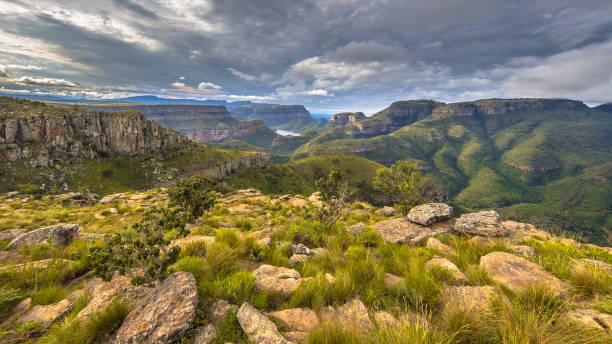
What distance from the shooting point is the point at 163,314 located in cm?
361

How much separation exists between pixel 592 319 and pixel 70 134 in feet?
429

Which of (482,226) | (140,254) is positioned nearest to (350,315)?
(140,254)

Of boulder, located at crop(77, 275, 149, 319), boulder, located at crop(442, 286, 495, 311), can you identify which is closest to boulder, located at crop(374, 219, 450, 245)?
boulder, located at crop(442, 286, 495, 311)

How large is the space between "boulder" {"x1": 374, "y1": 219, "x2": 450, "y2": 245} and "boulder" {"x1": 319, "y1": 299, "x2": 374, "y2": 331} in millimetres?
5323

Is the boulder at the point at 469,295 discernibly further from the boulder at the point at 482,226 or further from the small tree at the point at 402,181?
the small tree at the point at 402,181

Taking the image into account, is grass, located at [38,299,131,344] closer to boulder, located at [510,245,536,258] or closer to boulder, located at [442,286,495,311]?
boulder, located at [442,286,495,311]

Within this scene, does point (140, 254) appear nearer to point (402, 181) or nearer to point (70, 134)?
point (402, 181)

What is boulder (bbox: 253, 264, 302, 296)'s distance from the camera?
480 cm

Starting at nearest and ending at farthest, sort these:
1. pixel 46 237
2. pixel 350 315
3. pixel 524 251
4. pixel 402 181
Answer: pixel 350 315 → pixel 524 251 → pixel 46 237 → pixel 402 181

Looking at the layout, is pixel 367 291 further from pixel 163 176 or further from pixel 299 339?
pixel 163 176

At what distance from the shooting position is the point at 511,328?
314 cm

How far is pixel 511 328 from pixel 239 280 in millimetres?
4815

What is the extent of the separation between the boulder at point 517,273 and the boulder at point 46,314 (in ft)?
30.6

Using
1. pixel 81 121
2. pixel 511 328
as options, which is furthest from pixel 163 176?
pixel 511 328
